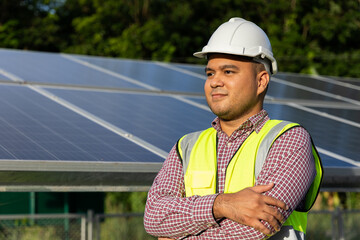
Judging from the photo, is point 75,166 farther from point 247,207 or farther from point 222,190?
point 247,207

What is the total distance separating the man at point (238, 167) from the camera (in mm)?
3174

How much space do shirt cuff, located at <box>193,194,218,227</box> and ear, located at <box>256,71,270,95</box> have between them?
0.59 meters

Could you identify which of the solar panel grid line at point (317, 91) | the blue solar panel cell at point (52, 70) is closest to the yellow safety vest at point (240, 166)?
the blue solar panel cell at point (52, 70)

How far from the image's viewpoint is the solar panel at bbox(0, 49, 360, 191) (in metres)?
4.80

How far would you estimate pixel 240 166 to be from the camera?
333 centimetres

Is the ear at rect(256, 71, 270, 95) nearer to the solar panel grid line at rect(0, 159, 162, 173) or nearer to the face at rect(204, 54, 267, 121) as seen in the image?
the face at rect(204, 54, 267, 121)

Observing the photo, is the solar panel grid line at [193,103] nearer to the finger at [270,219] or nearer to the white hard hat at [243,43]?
the white hard hat at [243,43]

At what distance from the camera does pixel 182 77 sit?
1074 cm

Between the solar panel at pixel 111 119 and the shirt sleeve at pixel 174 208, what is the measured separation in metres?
1.30

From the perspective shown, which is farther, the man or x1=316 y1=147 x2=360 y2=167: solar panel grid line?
x1=316 y1=147 x2=360 y2=167: solar panel grid line

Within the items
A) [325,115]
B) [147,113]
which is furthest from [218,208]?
[325,115]

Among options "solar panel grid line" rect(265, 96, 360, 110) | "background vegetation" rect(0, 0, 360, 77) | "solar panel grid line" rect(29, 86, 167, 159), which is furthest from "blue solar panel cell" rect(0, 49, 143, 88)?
"background vegetation" rect(0, 0, 360, 77)

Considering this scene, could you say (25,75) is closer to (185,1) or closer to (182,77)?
(182,77)

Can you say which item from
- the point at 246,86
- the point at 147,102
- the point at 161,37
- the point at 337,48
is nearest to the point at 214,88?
the point at 246,86
